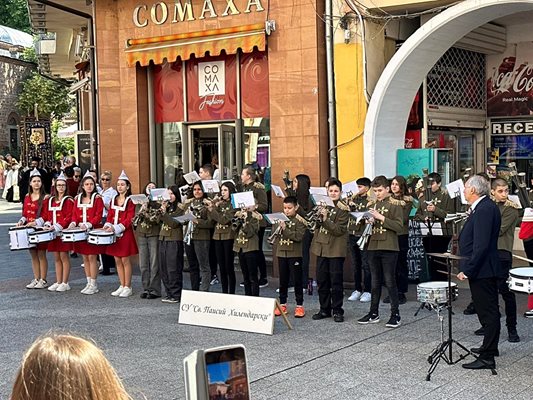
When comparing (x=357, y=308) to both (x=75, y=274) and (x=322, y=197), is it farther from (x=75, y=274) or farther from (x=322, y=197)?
(x=75, y=274)

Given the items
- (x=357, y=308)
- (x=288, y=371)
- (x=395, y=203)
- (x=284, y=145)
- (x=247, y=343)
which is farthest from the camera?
(x=284, y=145)

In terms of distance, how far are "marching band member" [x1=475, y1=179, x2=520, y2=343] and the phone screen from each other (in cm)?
619

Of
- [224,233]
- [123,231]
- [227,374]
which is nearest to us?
[227,374]

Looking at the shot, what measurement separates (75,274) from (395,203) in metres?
7.07

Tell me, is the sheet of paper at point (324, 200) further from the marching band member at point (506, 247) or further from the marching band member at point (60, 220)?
the marching band member at point (60, 220)

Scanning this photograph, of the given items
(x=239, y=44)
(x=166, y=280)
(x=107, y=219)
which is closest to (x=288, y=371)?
(x=166, y=280)

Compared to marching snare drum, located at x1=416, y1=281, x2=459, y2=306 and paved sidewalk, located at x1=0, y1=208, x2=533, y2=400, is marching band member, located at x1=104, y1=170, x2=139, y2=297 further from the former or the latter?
marching snare drum, located at x1=416, y1=281, x2=459, y2=306

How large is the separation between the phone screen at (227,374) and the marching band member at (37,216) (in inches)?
412

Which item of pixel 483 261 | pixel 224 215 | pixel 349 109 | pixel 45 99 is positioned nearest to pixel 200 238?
pixel 224 215

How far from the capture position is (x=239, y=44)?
12898mm

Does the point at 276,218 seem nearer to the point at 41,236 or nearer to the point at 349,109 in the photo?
the point at 349,109

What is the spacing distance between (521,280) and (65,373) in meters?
5.99

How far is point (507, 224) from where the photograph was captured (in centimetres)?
882

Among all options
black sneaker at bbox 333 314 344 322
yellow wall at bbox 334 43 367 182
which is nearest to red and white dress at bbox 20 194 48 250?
yellow wall at bbox 334 43 367 182
